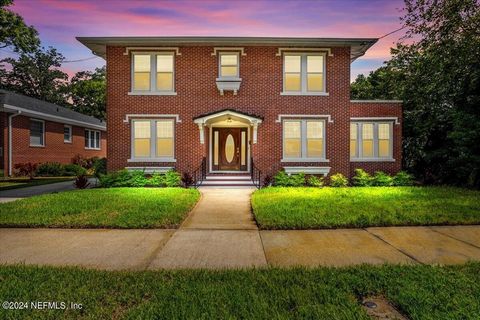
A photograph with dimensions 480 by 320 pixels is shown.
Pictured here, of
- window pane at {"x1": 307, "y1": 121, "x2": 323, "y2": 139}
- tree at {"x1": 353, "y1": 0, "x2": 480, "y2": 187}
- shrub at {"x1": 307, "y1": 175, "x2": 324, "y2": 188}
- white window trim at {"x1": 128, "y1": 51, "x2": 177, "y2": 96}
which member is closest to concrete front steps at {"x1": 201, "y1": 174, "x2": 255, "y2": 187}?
shrub at {"x1": 307, "y1": 175, "x2": 324, "y2": 188}

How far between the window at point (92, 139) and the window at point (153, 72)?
16637 millimetres

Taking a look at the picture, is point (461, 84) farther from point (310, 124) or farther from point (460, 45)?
point (310, 124)

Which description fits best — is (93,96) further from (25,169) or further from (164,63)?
(164,63)

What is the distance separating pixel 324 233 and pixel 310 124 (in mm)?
9441

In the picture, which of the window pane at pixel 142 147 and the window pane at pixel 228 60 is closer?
the window pane at pixel 228 60

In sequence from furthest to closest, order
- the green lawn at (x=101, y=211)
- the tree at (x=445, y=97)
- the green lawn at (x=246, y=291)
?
1. the tree at (x=445, y=97)
2. the green lawn at (x=101, y=211)
3. the green lawn at (x=246, y=291)

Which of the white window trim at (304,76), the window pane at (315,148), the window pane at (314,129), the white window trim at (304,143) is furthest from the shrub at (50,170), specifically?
the window pane at (314,129)

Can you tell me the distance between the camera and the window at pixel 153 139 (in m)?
14.8

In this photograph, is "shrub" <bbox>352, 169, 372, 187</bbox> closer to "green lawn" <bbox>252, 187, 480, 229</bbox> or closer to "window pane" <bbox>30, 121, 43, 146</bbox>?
"green lawn" <bbox>252, 187, 480, 229</bbox>

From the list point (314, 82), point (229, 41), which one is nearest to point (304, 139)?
point (314, 82)

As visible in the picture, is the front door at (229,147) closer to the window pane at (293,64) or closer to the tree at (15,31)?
the window pane at (293,64)

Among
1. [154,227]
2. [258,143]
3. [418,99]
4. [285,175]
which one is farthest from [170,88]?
[418,99]

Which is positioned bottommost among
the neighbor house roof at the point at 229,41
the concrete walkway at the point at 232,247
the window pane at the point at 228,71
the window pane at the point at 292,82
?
the concrete walkway at the point at 232,247

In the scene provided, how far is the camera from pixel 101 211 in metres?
7.96
